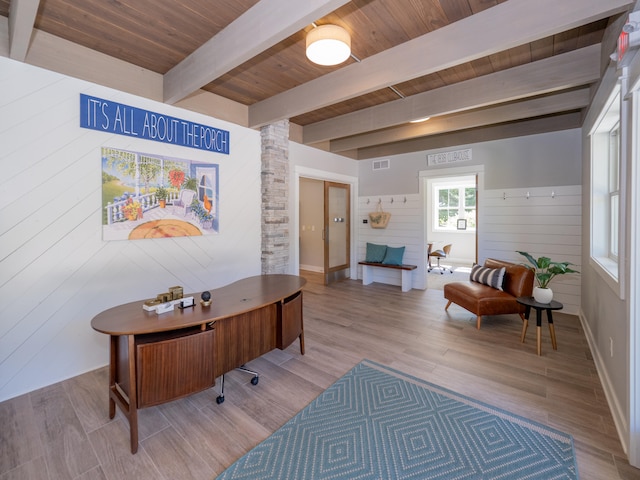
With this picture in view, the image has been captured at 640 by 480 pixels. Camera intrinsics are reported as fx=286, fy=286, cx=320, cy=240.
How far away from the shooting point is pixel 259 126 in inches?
A: 163

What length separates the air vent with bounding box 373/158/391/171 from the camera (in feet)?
19.9

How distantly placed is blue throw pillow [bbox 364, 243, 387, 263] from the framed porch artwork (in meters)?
3.46

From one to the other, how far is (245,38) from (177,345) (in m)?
2.33

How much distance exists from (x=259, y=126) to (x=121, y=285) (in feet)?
8.84

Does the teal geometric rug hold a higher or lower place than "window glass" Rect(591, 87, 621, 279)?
lower

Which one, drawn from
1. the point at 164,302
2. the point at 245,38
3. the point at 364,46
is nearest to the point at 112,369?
the point at 164,302

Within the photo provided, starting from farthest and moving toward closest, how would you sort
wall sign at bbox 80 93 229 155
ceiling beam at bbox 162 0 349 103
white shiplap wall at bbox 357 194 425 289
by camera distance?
white shiplap wall at bbox 357 194 425 289 → wall sign at bbox 80 93 229 155 → ceiling beam at bbox 162 0 349 103

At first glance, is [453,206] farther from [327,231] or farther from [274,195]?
[274,195]

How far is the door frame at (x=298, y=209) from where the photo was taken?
482cm

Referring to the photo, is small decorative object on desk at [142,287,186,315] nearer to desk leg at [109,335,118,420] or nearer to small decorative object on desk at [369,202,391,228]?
desk leg at [109,335,118,420]

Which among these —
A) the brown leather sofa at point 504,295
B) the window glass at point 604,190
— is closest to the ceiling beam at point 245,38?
the window glass at point 604,190

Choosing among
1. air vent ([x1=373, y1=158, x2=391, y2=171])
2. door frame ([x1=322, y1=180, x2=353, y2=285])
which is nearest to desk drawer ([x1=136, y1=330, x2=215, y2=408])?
door frame ([x1=322, y1=180, x2=353, y2=285])

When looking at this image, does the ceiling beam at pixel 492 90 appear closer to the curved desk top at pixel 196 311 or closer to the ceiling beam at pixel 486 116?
the ceiling beam at pixel 486 116

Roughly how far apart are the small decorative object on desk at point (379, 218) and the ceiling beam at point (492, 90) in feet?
6.76
